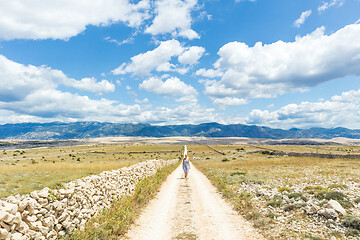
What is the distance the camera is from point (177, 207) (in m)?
14.4

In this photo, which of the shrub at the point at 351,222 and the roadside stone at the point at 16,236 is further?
the shrub at the point at 351,222

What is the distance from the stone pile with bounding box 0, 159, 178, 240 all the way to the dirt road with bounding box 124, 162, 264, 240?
275 centimetres

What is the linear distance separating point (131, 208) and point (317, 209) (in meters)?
11.6

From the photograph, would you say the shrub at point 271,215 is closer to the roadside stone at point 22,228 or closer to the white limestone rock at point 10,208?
the roadside stone at point 22,228

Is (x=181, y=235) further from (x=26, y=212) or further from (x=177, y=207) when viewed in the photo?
(x=26, y=212)

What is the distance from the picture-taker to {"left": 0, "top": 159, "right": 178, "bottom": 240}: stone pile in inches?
249

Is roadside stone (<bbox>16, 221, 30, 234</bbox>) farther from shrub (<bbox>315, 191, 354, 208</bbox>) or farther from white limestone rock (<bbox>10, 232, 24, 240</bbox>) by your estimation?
shrub (<bbox>315, 191, 354, 208</bbox>)

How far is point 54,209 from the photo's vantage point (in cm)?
815

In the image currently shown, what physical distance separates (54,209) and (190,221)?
291 inches

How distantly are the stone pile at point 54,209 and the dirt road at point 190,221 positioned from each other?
2752 millimetres

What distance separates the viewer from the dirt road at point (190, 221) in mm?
9727

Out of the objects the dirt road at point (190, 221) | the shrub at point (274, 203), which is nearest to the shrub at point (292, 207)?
the shrub at point (274, 203)

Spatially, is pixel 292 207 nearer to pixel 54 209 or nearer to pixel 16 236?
pixel 54 209

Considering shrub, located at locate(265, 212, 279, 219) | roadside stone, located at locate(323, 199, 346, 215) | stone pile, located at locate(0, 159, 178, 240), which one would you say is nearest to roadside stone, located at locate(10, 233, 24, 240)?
stone pile, located at locate(0, 159, 178, 240)
